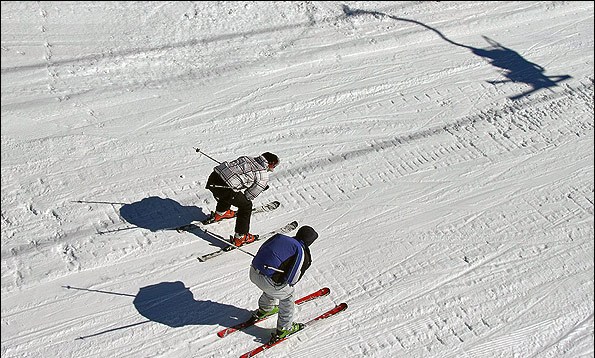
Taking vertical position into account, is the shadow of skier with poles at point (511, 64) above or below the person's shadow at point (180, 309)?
above

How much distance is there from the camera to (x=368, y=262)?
25.9 ft

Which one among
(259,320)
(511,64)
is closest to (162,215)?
(259,320)

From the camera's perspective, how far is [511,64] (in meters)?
11.8

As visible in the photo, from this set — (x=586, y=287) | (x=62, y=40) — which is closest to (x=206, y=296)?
(x=586, y=287)

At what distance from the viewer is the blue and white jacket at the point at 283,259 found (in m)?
6.16

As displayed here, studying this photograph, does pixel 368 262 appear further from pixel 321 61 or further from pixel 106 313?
pixel 321 61

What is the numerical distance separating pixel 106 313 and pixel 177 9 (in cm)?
623

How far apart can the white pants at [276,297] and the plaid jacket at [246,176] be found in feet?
3.58

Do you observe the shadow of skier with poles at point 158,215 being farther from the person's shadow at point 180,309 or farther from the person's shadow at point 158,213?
the person's shadow at point 180,309

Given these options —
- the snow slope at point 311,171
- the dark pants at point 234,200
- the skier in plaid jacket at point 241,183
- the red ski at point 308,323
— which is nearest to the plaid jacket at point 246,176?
the skier in plaid jacket at point 241,183

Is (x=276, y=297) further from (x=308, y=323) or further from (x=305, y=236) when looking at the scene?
(x=308, y=323)

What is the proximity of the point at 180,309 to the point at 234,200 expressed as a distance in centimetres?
127

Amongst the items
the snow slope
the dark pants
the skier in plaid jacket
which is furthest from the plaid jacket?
the snow slope

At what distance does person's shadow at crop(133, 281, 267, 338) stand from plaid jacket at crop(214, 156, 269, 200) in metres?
1.20
